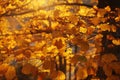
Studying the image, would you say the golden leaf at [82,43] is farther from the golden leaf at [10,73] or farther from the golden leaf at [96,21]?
the golden leaf at [96,21]

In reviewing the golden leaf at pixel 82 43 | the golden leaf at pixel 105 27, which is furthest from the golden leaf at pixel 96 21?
the golden leaf at pixel 82 43

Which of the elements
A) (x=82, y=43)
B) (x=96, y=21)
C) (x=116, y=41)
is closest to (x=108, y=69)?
(x=82, y=43)

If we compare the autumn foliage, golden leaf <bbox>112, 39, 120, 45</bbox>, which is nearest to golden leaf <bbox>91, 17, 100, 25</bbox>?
the autumn foliage

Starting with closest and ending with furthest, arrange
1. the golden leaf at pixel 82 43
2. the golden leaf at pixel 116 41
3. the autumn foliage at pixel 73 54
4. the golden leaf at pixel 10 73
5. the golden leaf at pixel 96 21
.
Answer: the golden leaf at pixel 10 73
the autumn foliage at pixel 73 54
the golden leaf at pixel 82 43
the golden leaf at pixel 116 41
the golden leaf at pixel 96 21

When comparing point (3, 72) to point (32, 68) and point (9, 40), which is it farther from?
point (9, 40)

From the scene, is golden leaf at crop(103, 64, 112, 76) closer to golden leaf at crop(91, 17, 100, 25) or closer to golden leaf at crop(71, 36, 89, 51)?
golden leaf at crop(71, 36, 89, 51)

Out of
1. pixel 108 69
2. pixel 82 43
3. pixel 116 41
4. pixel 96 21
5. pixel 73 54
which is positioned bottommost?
pixel 73 54

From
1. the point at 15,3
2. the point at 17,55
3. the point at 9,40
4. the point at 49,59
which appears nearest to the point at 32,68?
the point at 49,59

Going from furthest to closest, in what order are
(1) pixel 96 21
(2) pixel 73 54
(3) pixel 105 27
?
(1) pixel 96 21 < (2) pixel 73 54 < (3) pixel 105 27

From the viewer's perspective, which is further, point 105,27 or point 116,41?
point 105,27

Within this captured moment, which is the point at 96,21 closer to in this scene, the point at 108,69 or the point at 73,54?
the point at 73,54

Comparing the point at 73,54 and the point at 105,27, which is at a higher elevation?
the point at 105,27

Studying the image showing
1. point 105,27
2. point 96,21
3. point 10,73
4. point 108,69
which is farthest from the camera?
point 96,21

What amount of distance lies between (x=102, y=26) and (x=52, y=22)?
2860 mm
